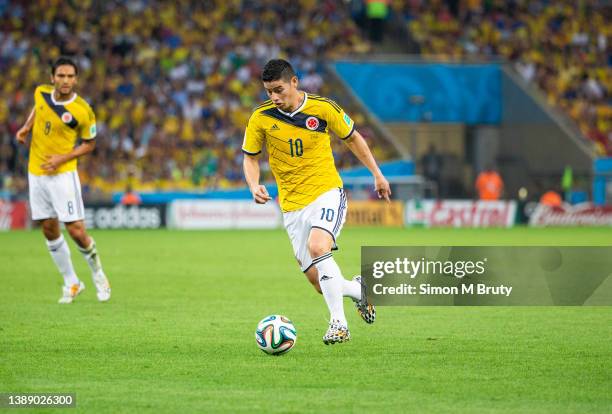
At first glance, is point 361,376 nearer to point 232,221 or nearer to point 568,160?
point 232,221

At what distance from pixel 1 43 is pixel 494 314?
26.0 meters

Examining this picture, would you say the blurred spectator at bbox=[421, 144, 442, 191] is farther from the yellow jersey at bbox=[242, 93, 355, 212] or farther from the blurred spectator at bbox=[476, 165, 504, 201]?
the yellow jersey at bbox=[242, 93, 355, 212]

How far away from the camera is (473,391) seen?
702 centimetres

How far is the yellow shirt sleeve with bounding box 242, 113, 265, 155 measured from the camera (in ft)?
30.7

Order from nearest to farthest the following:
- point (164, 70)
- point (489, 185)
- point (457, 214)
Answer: point (457, 214)
point (489, 185)
point (164, 70)

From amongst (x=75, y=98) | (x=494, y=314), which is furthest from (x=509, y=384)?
(x=75, y=98)

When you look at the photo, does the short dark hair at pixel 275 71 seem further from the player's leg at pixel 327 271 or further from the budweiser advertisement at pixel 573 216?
the budweiser advertisement at pixel 573 216

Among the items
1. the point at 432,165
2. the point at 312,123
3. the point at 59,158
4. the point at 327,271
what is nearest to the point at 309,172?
the point at 312,123

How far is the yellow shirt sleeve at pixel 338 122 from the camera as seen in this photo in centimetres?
931

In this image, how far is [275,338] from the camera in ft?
28.5

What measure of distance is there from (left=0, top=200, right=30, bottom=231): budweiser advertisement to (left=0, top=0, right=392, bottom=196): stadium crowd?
1.74 feet

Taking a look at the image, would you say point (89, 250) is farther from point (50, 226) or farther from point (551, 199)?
point (551, 199)

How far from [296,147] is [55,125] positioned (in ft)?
14.8

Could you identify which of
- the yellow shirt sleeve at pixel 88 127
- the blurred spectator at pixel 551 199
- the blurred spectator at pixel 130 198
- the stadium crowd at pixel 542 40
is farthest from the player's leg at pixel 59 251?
the stadium crowd at pixel 542 40
